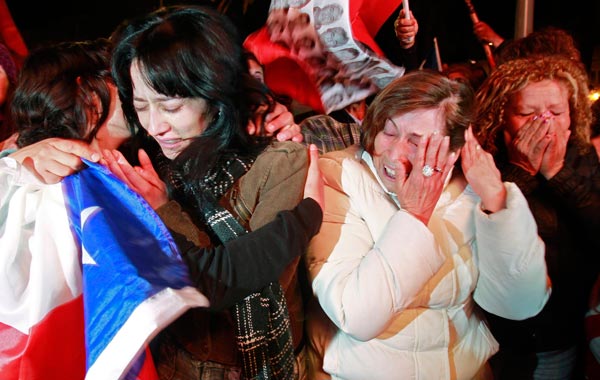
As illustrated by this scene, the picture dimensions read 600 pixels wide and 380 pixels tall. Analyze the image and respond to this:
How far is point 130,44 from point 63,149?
1.08ft

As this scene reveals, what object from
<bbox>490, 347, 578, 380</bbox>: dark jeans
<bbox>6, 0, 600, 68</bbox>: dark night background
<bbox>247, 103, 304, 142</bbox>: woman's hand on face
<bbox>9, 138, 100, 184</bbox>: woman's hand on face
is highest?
<bbox>9, 138, 100, 184</bbox>: woman's hand on face

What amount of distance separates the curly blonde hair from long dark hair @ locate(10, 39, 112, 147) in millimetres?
1297

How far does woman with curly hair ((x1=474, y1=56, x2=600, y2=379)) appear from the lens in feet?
5.51

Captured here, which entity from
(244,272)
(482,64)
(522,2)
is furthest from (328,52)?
(522,2)

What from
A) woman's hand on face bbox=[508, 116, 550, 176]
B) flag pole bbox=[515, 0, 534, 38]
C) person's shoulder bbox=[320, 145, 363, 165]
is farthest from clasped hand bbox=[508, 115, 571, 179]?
flag pole bbox=[515, 0, 534, 38]

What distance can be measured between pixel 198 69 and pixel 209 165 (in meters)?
0.25

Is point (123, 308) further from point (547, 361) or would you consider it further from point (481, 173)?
point (547, 361)

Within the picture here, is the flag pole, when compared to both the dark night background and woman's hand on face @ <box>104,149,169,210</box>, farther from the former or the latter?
woman's hand on face @ <box>104,149,169,210</box>

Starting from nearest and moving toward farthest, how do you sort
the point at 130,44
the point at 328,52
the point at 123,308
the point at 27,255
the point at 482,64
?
1. the point at 123,308
2. the point at 27,255
3. the point at 130,44
4. the point at 328,52
5. the point at 482,64

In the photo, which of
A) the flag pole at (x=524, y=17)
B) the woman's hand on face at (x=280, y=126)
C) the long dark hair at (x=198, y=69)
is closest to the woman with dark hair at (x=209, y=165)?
the long dark hair at (x=198, y=69)

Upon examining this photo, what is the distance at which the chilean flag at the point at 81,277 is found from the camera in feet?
2.90

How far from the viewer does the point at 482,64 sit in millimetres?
2982

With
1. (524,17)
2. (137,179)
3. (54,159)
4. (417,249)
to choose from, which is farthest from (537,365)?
(524,17)

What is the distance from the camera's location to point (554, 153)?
168 centimetres
